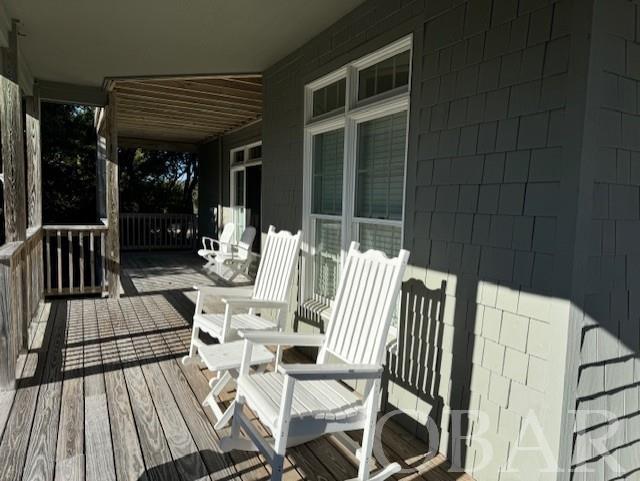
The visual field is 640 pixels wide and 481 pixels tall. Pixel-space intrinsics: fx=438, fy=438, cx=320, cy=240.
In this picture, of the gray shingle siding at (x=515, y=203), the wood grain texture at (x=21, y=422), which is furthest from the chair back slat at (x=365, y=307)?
the wood grain texture at (x=21, y=422)

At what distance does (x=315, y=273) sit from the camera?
384 centimetres

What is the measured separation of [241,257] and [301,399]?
18.7 ft

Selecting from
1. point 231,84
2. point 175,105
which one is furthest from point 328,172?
point 175,105

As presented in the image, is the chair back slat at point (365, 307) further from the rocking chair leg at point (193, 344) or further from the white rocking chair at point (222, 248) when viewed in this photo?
the white rocking chair at point (222, 248)

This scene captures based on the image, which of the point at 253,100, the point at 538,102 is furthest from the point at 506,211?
the point at 253,100

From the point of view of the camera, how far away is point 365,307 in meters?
2.30

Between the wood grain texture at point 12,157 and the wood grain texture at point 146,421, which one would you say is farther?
the wood grain texture at point 12,157

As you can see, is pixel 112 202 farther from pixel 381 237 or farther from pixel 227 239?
pixel 381 237

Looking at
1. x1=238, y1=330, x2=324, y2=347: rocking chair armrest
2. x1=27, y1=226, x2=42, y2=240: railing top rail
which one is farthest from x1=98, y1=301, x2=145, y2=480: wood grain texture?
x1=27, y1=226, x2=42, y2=240: railing top rail

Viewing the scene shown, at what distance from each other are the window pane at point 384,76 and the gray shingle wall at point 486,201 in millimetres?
147

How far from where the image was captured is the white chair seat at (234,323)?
308 centimetres

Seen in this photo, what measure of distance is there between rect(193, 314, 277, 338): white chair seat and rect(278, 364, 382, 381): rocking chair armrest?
1.23m

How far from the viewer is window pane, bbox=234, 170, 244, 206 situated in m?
8.57

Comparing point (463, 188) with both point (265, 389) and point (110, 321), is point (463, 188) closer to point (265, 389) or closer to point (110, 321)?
point (265, 389)
